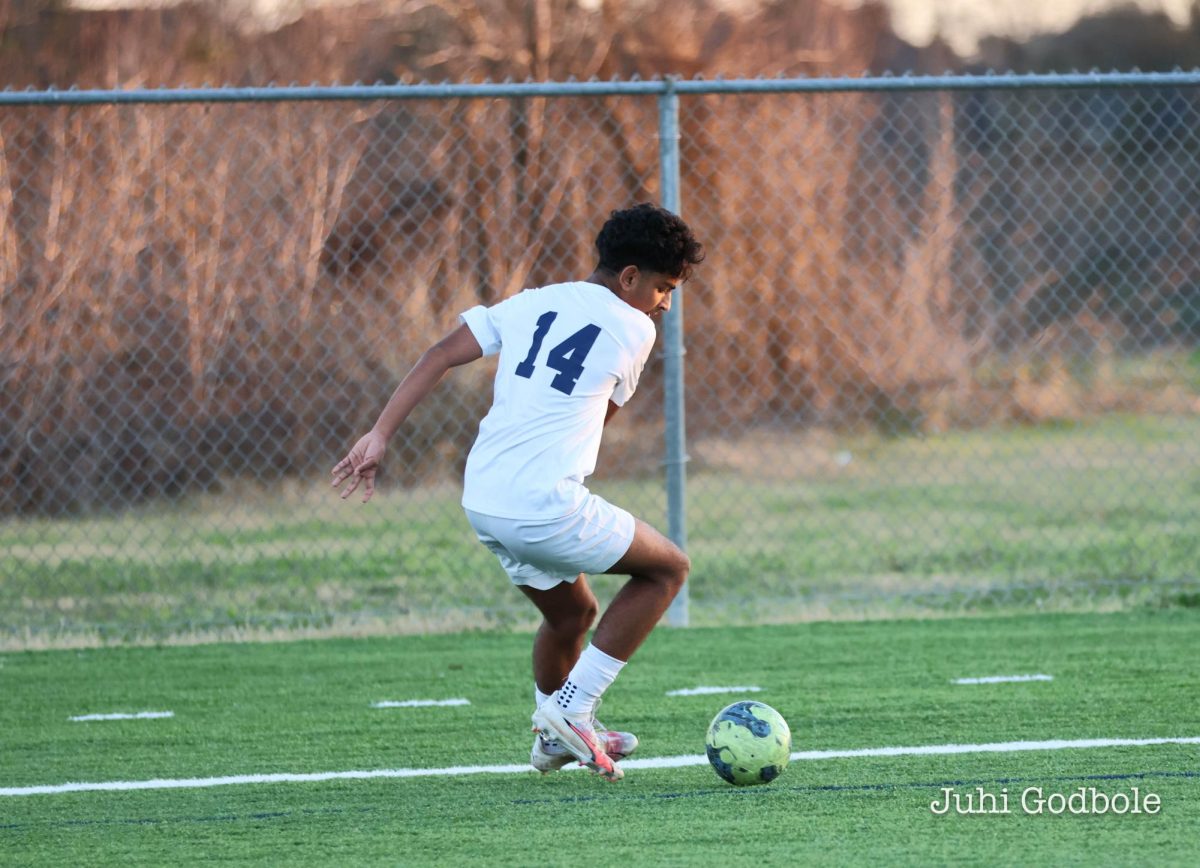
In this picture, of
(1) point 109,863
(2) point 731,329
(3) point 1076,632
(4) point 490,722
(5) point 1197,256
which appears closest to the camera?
(1) point 109,863

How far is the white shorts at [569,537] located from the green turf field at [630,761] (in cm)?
60

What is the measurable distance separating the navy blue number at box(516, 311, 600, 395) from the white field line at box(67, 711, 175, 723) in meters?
2.07

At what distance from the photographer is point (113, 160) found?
8523 millimetres

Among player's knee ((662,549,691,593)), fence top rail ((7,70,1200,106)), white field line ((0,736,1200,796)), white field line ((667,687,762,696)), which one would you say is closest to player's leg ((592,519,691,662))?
player's knee ((662,549,691,593))

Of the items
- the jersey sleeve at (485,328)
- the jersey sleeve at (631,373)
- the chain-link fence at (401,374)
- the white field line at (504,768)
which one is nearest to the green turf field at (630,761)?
the white field line at (504,768)

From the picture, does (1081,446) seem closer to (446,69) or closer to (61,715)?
(446,69)

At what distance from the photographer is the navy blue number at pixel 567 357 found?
153 inches

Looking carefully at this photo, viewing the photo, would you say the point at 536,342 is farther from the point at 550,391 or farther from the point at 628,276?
the point at 628,276

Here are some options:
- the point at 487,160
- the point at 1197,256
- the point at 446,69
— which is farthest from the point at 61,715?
the point at 1197,256

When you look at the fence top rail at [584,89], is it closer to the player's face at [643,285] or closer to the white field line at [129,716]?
the player's face at [643,285]

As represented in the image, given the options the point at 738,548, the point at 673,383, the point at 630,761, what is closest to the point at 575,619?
the point at 630,761

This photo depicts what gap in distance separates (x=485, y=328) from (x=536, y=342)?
158mm

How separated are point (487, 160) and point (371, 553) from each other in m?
2.33

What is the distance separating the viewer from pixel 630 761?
429 centimetres
